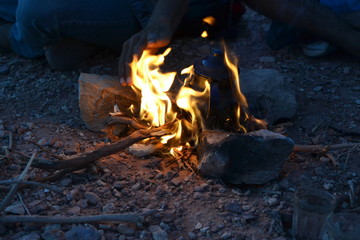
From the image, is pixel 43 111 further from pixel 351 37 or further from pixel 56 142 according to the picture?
pixel 351 37

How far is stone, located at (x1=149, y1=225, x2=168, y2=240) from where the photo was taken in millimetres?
2008

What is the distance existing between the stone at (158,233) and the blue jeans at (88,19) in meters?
1.90

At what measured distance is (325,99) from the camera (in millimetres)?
3344

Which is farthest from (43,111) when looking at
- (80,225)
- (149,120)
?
(80,225)

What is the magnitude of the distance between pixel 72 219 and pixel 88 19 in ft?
6.24

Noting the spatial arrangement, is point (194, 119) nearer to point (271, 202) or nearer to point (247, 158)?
point (247, 158)

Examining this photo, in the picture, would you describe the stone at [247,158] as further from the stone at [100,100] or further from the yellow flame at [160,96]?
the stone at [100,100]

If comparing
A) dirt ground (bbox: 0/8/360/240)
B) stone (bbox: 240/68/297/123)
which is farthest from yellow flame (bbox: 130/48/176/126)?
stone (bbox: 240/68/297/123)

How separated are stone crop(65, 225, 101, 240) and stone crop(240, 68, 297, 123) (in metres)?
1.39

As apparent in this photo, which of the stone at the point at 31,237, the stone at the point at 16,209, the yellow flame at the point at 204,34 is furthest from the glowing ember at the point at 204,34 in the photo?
the stone at the point at 31,237

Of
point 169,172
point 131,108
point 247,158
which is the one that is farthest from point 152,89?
point 247,158

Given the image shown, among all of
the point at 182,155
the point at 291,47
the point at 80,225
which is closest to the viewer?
the point at 80,225

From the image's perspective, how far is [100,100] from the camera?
3072 mm

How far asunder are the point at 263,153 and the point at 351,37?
1663 mm
